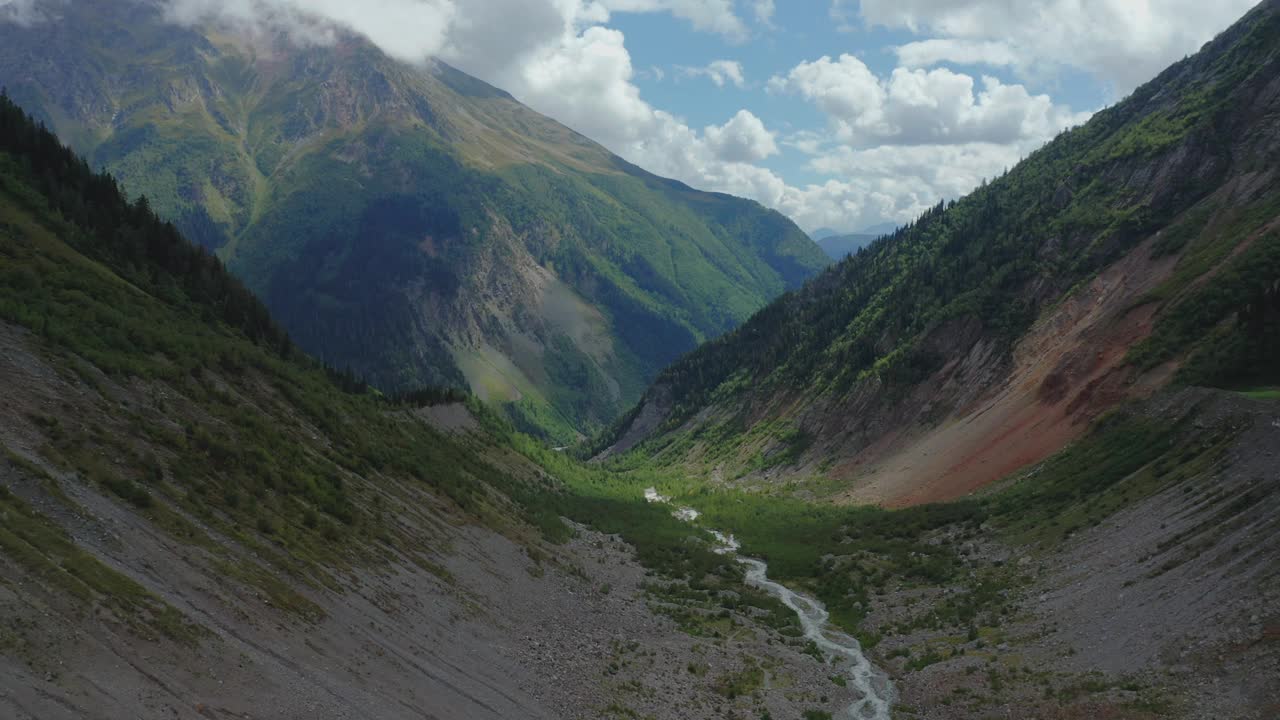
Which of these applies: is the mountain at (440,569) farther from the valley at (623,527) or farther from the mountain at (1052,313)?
the mountain at (1052,313)

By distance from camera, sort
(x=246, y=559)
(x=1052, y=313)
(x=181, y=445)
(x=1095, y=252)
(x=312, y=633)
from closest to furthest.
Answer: (x=312, y=633)
(x=246, y=559)
(x=181, y=445)
(x=1052, y=313)
(x=1095, y=252)

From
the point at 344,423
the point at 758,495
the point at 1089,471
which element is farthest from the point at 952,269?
the point at 344,423

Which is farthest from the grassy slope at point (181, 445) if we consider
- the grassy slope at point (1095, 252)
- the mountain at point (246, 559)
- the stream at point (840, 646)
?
the grassy slope at point (1095, 252)

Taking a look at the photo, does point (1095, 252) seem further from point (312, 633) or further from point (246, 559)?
point (246, 559)

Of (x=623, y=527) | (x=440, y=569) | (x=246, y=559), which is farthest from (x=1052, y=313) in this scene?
(x=246, y=559)

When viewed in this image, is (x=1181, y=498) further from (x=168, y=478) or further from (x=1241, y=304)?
(x=168, y=478)

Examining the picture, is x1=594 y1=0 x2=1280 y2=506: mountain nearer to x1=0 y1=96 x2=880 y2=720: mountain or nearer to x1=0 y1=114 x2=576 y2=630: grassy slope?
x1=0 y1=96 x2=880 y2=720: mountain

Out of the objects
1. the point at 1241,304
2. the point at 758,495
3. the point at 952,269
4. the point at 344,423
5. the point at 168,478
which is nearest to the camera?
the point at 168,478
